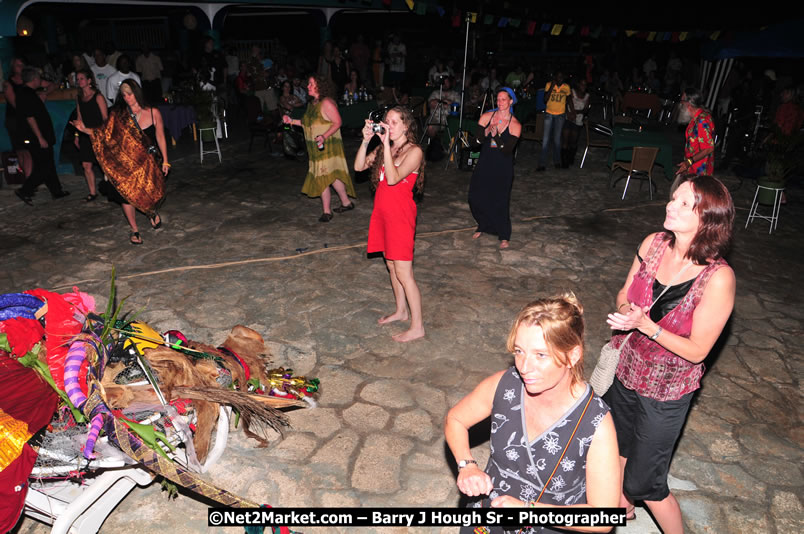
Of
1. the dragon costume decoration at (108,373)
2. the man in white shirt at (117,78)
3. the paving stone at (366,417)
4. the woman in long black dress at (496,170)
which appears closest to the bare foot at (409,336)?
the paving stone at (366,417)

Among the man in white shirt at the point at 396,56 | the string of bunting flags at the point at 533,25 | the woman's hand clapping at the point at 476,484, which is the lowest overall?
the woman's hand clapping at the point at 476,484

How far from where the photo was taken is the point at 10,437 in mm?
2352

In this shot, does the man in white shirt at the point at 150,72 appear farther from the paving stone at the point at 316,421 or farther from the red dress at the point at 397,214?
the paving stone at the point at 316,421

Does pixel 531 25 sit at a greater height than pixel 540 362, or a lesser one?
greater

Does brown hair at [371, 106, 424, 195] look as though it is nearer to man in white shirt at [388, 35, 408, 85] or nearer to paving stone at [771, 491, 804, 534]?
paving stone at [771, 491, 804, 534]

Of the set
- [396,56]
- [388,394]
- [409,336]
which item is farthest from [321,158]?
[396,56]

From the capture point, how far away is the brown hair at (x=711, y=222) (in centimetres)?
248

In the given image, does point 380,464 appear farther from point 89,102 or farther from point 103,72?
point 103,72

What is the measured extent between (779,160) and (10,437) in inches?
352

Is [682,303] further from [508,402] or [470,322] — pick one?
[470,322]

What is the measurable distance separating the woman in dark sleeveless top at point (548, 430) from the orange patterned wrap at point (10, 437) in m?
1.81

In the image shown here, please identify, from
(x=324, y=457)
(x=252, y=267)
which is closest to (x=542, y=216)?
(x=252, y=267)

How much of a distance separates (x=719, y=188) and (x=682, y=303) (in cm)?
53

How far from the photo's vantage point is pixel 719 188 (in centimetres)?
250
